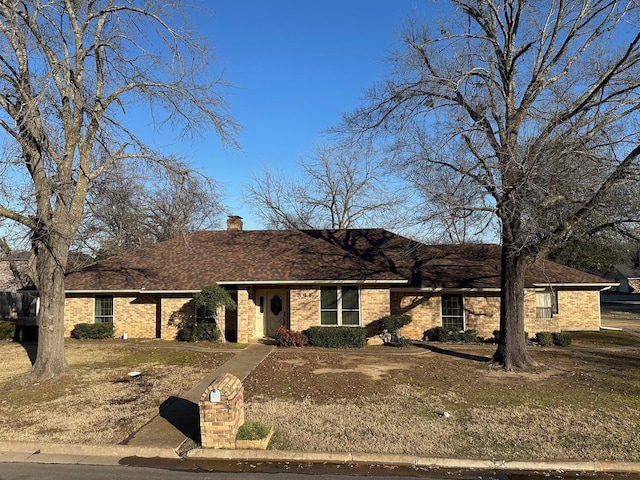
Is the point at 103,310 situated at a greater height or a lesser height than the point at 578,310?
greater

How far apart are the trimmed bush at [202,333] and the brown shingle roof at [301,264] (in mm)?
1680

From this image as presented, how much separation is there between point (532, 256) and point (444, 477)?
9110 mm

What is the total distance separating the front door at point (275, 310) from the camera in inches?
833

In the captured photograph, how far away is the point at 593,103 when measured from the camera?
519 inches

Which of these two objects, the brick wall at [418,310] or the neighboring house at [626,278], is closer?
the brick wall at [418,310]

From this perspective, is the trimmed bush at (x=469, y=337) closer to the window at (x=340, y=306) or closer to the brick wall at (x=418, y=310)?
the brick wall at (x=418, y=310)

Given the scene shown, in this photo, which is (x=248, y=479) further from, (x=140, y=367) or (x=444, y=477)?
(x=140, y=367)

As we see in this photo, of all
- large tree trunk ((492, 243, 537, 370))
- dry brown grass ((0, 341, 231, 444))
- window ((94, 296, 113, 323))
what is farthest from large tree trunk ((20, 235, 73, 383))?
large tree trunk ((492, 243, 537, 370))

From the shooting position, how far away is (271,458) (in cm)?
729

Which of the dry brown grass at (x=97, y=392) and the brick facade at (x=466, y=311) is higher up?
the brick facade at (x=466, y=311)

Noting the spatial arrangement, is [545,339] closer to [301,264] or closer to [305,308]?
[305,308]

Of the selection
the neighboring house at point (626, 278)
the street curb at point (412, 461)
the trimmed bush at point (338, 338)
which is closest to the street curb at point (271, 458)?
the street curb at point (412, 461)

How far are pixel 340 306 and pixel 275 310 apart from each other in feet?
11.5

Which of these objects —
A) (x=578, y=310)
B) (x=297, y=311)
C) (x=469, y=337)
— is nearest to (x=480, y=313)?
(x=469, y=337)
